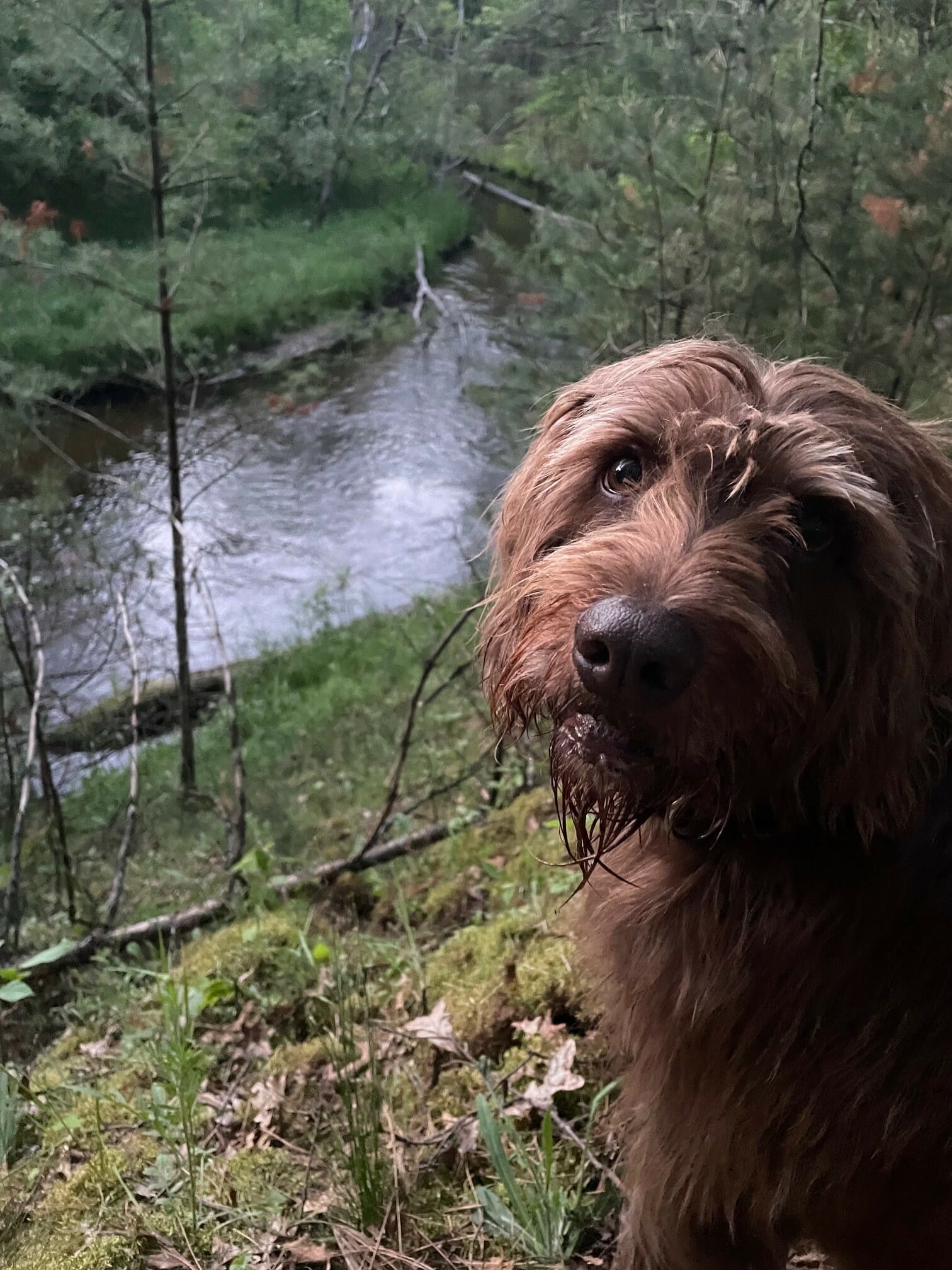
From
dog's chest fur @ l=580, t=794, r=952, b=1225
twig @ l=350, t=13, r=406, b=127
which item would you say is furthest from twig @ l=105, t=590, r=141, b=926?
twig @ l=350, t=13, r=406, b=127

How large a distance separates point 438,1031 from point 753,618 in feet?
5.80

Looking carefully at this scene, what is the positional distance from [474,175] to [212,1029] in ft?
19.4

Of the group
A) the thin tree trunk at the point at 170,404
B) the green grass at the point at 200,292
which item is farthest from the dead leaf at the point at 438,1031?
the green grass at the point at 200,292

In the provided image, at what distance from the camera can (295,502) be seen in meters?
8.51

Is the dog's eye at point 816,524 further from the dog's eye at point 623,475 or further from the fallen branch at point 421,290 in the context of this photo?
the fallen branch at point 421,290

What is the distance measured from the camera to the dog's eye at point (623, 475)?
157 centimetres

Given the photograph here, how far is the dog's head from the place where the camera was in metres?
1.26

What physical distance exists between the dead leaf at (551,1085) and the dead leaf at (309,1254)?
525 mm

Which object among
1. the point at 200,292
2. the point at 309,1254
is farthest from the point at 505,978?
the point at 200,292

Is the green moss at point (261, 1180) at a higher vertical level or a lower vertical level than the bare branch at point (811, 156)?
lower

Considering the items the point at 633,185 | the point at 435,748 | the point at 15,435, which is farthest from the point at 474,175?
the point at 435,748

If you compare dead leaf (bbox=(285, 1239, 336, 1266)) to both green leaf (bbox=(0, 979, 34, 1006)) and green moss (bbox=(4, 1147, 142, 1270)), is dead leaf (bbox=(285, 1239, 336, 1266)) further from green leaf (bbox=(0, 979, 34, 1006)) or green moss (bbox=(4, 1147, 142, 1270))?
green leaf (bbox=(0, 979, 34, 1006))

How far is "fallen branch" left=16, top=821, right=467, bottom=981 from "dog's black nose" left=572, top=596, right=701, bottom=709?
107 inches

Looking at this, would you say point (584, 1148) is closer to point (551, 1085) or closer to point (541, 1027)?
point (551, 1085)
